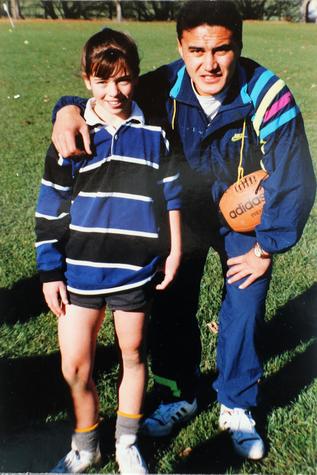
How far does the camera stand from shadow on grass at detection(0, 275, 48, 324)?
333cm

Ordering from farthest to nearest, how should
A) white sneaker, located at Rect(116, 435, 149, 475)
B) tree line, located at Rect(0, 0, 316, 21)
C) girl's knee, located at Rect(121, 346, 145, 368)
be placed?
tree line, located at Rect(0, 0, 316, 21)
white sneaker, located at Rect(116, 435, 149, 475)
girl's knee, located at Rect(121, 346, 145, 368)

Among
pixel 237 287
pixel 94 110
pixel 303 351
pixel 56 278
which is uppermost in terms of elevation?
pixel 94 110

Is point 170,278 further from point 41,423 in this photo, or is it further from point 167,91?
point 41,423

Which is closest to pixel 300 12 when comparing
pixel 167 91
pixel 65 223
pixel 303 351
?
pixel 167 91

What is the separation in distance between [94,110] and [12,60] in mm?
8620

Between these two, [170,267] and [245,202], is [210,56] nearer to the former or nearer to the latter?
[245,202]

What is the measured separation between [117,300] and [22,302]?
153cm

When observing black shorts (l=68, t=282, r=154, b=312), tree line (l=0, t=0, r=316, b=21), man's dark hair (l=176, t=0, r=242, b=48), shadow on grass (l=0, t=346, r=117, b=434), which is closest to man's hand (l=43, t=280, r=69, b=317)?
black shorts (l=68, t=282, r=154, b=312)

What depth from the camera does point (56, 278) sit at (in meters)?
2.11

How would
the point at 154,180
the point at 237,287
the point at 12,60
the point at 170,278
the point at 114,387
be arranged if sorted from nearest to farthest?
the point at 154,180
the point at 170,278
the point at 237,287
the point at 114,387
the point at 12,60

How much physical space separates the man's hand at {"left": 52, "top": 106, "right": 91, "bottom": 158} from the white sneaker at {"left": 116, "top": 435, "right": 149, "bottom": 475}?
1.17m

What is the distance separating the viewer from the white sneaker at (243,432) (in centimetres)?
249

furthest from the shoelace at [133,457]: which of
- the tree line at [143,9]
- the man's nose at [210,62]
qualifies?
the tree line at [143,9]

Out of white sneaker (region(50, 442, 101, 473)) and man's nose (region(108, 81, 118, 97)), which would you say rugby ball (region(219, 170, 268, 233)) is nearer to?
man's nose (region(108, 81, 118, 97))
